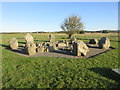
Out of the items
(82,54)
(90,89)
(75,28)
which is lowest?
(90,89)

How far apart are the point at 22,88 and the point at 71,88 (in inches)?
96.6

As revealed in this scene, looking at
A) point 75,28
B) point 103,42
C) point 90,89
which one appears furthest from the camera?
point 75,28

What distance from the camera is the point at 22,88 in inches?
195

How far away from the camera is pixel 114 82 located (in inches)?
212

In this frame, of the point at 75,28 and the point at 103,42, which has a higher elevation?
the point at 75,28

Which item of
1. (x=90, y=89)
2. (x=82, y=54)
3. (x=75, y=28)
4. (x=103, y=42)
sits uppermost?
(x=75, y=28)

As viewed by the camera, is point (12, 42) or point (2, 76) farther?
point (12, 42)

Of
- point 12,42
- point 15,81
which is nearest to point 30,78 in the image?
point 15,81

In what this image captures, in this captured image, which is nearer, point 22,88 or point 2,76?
point 22,88

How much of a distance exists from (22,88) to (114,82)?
4.87m

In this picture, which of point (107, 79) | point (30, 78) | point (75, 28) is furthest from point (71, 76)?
point (75, 28)

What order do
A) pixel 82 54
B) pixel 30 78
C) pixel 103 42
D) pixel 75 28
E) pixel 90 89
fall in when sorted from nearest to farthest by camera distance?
pixel 90 89 → pixel 30 78 → pixel 82 54 → pixel 103 42 → pixel 75 28

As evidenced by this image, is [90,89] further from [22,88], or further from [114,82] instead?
[22,88]

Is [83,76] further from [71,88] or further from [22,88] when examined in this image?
[22,88]
